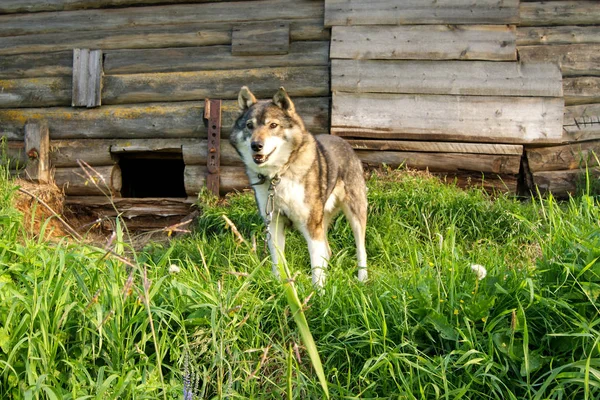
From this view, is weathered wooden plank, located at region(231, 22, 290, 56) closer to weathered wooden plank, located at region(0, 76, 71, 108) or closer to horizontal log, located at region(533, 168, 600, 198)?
weathered wooden plank, located at region(0, 76, 71, 108)

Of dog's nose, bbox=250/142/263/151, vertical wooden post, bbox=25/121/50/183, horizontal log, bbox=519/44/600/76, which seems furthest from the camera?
vertical wooden post, bbox=25/121/50/183

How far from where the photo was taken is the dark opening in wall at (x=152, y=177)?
8712mm

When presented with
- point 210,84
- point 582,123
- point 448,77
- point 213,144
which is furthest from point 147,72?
point 582,123

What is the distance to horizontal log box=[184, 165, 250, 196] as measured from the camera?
23.0 ft

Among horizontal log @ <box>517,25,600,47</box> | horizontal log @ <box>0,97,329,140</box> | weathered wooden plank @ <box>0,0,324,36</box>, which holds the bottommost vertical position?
horizontal log @ <box>0,97,329,140</box>

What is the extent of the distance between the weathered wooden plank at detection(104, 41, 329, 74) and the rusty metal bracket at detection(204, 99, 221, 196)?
542 millimetres

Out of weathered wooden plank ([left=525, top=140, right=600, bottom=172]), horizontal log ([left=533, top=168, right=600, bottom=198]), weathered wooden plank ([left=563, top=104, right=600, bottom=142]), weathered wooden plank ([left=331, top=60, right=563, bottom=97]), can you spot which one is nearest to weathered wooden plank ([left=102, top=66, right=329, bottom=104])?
weathered wooden plank ([left=331, top=60, right=563, bottom=97])

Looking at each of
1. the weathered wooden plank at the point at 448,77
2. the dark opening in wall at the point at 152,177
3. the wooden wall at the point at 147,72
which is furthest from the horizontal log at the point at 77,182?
the weathered wooden plank at the point at 448,77

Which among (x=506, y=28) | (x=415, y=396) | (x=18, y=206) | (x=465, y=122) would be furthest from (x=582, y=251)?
(x=18, y=206)

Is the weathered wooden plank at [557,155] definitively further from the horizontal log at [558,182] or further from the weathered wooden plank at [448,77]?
the weathered wooden plank at [448,77]

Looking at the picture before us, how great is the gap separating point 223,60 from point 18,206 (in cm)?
294

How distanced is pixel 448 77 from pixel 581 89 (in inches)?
60.6

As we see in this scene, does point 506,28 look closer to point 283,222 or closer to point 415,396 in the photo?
point 283,222

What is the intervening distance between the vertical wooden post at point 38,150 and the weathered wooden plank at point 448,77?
12.2 feet
